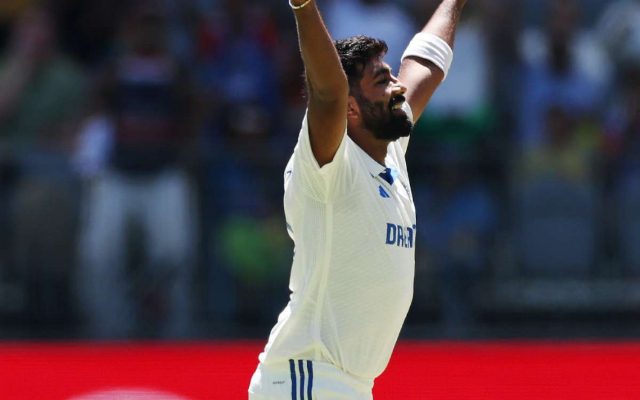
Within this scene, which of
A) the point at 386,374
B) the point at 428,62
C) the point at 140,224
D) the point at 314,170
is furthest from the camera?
the point at 140,224

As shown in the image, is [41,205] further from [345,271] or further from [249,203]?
[345,271]

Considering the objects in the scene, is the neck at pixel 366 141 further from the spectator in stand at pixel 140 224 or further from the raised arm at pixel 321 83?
the spectator in stand at pixel 140 224

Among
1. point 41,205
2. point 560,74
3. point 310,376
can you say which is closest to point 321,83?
point 310,376

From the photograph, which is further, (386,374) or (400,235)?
(386,374)

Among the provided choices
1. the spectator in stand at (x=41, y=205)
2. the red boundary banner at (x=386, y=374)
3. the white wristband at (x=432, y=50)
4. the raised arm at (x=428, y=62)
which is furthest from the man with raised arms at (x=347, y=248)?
the spectator in stand at (x=41, y=205)

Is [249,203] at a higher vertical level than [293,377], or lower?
higher

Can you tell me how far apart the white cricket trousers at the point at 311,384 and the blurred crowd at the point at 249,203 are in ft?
→ 16.6

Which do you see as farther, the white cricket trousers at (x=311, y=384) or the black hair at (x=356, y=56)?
the black hair at (x=356, y=56)

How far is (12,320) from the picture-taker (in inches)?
378

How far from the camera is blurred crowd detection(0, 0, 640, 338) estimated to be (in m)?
9.44

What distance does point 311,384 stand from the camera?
4.28 meters

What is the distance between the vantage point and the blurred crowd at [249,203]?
9438 millimetres

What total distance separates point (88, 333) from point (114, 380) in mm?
3024

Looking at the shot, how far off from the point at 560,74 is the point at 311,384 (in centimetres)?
611
